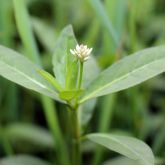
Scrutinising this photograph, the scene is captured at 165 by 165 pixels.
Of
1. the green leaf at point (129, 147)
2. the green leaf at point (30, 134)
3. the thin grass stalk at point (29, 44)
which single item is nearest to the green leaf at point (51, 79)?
the green leaf at point (129, 147)

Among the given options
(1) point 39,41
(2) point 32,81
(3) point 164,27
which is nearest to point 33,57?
(2) point 32,81

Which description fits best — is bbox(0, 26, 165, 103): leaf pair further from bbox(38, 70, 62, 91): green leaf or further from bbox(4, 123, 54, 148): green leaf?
bbox(4, 123, 54, 148): green leaf

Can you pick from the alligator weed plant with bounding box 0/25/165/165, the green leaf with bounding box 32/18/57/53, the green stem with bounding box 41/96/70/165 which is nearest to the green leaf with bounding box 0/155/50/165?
the green stem with bounding box 41/96/70/165

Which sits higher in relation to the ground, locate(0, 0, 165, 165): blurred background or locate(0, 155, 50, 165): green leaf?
locate(0, 0, 165, 165): blurred background

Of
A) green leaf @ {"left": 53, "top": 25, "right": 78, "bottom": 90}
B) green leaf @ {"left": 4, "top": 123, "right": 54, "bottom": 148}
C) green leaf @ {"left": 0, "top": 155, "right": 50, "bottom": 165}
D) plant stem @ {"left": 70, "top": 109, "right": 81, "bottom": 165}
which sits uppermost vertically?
green leaf @ {"left": 53, "top": 25, "right": 78, "bottom": 90}

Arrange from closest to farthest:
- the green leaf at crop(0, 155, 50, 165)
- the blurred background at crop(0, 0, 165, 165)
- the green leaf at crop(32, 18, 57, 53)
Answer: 1. the green leaf at crop(0, 155, 50, 165)
2. the blurred background at crop(0, 0, 165, 165)
3. the green leaf at crop(32, 18, 57, 53)

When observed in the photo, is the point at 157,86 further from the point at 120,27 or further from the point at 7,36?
the point at 7,36
